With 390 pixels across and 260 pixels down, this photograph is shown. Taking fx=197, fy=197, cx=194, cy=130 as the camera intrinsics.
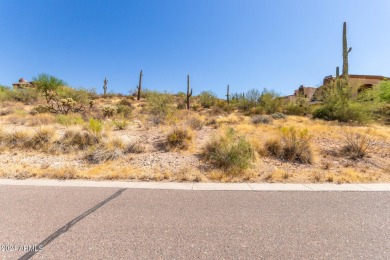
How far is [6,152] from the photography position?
7.61 m

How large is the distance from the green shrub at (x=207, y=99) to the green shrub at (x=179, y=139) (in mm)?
18396

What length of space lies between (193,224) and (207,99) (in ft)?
82.9

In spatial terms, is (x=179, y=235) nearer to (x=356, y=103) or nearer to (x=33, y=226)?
(x=33, y=226)

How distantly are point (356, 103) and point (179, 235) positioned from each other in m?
18.0

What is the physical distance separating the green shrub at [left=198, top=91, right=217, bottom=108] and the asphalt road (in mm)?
23024

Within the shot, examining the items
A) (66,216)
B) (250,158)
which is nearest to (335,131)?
(250,158)

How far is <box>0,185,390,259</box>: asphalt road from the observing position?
2439 millimetres

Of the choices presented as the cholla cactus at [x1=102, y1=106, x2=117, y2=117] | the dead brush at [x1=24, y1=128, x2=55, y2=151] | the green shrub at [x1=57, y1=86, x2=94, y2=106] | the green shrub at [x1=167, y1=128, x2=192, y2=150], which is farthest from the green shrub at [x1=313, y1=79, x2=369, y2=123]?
the green shrub at [x1=57, y1=86, x2=94, y2=106]

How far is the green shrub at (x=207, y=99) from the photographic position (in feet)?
88.5

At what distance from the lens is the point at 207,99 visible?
27.6m

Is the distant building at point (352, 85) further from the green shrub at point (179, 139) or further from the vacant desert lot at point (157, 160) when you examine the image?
the green shrub at point (179, 139)

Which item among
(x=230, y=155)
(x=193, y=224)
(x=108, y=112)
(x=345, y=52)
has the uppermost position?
(x=345, y=52)

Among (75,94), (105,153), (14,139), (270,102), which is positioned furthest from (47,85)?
(270,102)

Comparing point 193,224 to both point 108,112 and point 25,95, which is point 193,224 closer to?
point 108,112
